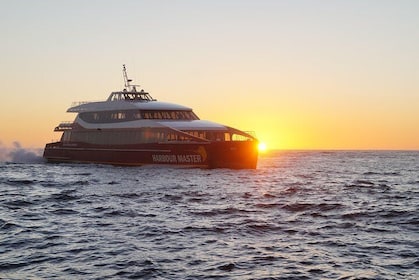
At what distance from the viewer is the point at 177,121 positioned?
52.2 meters

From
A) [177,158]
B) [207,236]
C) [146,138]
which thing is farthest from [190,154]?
[207,236]

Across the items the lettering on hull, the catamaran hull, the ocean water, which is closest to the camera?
the ocean water

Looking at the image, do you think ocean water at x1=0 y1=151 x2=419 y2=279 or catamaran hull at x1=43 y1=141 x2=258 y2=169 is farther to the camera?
catamaran hull at x1=43 y1=141 x2=258 y2=169

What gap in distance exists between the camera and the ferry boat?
4588 centimetres

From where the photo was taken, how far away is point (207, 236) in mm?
14180

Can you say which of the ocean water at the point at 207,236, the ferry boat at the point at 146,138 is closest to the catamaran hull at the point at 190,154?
the ferry boat at the point at 146,138

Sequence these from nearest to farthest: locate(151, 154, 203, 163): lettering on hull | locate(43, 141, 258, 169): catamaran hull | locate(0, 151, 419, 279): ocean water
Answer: locate(0, 151, 419, 279): ocean water
locate(43, 141, 258, 169): catamaran hull
locate(151, 154, 203, 163): lettering on hull

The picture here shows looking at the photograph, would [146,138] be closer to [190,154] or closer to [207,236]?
[190,154]

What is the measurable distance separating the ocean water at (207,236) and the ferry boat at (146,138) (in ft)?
65.9

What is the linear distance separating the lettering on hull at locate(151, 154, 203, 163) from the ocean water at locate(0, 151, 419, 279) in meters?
19.8

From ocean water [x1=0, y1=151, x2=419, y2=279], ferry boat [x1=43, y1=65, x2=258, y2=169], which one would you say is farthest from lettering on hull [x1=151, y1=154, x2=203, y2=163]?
ocean water [x1=0, y1=151, x2=419, y2=279]

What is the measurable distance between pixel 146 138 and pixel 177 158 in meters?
5.78

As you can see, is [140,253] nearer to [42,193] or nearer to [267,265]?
[267,265]

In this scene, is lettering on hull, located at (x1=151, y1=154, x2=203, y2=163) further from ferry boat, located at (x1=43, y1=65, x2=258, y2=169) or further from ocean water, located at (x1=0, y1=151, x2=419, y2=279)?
ocean water, located at (x1=0, y1=151, x2=419, y2=279)
